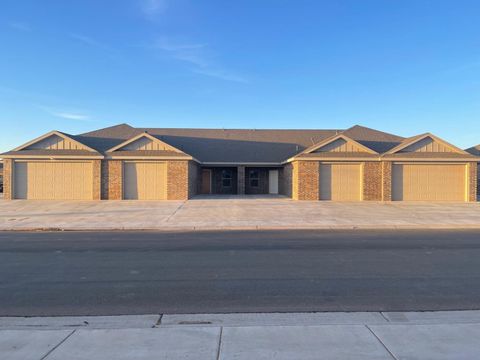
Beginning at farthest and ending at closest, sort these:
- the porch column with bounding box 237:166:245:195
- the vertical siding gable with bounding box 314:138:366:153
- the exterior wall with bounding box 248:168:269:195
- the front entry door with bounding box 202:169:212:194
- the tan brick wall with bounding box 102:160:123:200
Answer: the front entry door with bounding box 202:169:212:194 → the exterior wall with bounding box 248:168:269:195 → the porch column with bounding box 237:166:245:195 → the vertical siding gable with bounding box 314:138:366:153 → the tan brick wall with bounding box 102:160:123:200

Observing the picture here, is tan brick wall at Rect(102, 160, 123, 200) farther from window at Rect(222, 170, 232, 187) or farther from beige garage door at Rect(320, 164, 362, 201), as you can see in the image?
beige garage door at Rect(320, 164, 362, 201)

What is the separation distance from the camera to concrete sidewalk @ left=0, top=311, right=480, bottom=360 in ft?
11.2

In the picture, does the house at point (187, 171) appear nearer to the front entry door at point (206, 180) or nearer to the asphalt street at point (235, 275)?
the front entry door at point (206, 180)

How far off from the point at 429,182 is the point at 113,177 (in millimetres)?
21377

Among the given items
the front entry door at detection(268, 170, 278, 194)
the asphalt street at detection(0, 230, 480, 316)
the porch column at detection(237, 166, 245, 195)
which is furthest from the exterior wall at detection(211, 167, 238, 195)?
the asphalt street at detection(0, 230, 480, 316)

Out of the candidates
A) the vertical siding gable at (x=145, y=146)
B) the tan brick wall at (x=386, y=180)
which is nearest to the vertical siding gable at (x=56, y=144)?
the vertical siding gable at (x=145, y=146)

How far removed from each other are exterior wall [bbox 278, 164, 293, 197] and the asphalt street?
48.9 feet

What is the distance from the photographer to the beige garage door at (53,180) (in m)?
22.4

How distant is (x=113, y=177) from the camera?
22328mm

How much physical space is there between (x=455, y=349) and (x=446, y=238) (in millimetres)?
8540

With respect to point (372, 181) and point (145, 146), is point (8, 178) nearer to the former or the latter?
point (145, 146)

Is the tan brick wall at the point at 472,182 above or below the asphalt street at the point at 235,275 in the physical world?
above

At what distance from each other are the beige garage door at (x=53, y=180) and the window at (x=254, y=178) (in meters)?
13.1

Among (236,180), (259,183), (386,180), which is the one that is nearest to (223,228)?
(386,180)
